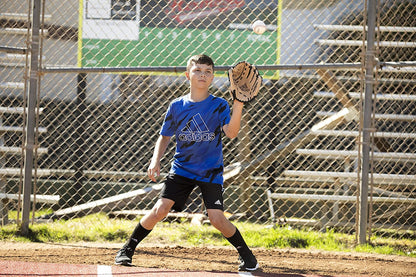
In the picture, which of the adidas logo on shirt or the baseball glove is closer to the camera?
the baseball glove

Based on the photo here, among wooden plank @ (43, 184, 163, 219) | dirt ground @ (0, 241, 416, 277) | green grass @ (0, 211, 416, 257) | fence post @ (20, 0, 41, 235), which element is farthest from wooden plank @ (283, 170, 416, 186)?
fence post @ (20, 0, 41, 235)

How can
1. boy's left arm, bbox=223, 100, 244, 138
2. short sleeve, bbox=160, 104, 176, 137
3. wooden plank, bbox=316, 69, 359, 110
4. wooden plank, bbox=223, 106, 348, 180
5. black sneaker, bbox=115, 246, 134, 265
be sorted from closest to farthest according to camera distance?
boy's left arm, bbox=223, 100, 244, 138, black sneaker, bbox=115, 246, 134, 265, short sleeve, bbox=160, 104, 176, 137, wooden plank, bbox=316, 69, 359, 110, wooden plank, bbox=223, 106, 348, 180

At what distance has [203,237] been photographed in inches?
219

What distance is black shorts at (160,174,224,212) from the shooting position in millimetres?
3877

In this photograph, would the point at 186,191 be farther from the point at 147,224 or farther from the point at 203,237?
the point at 203,237

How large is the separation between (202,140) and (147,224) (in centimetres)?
78

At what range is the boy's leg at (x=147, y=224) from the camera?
12.8 feet

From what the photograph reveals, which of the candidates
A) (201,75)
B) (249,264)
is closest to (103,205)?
(249,264)

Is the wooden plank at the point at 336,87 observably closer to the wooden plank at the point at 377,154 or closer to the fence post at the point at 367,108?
the wooden plank at the point at 377,154

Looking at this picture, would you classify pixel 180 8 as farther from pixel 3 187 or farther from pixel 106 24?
pixel 3 187

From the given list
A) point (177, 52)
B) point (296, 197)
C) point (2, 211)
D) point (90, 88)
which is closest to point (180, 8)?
point (177, 52)

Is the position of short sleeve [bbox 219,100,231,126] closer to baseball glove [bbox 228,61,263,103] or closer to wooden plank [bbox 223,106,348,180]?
baseball glove [bbox 228,61,263,103]

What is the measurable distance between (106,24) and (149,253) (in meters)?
2.88

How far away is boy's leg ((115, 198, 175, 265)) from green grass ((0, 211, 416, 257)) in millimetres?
1441
